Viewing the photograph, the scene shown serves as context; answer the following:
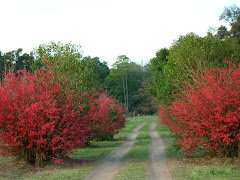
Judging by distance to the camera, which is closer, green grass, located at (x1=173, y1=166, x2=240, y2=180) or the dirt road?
green grass, located at (x1=173, y1=166, x2=240, y2=180)

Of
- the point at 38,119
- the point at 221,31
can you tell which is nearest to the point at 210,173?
the point at 38,119

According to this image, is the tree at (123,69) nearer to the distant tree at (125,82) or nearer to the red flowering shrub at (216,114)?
the distant tree at (125,82)

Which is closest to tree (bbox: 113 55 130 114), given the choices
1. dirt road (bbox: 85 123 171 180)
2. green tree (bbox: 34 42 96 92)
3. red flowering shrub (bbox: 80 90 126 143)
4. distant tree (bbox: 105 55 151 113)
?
distant tree (bbox: 105 55 151 113)

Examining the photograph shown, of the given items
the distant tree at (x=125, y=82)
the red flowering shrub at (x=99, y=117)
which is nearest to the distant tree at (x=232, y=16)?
the red flowering shrub at (x=99, y=117)

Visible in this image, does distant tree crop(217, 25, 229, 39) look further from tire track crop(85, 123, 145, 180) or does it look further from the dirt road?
tire track crop(85, 123, 145, 180)

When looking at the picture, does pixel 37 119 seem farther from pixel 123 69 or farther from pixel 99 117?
pixel 123 69

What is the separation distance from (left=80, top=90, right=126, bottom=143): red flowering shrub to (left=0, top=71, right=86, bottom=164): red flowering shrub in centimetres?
118

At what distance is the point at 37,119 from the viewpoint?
422 inches

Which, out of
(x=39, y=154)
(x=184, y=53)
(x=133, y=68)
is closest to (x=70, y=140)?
(x=39, y=154)

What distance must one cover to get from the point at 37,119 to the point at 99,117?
661 cm

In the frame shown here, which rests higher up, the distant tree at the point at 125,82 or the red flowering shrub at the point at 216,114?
the distant tree at the point at 125,82

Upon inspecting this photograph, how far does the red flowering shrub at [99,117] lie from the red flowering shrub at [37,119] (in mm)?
1184

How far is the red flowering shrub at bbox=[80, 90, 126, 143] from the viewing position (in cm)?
1350

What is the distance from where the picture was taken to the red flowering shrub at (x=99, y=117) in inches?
531
